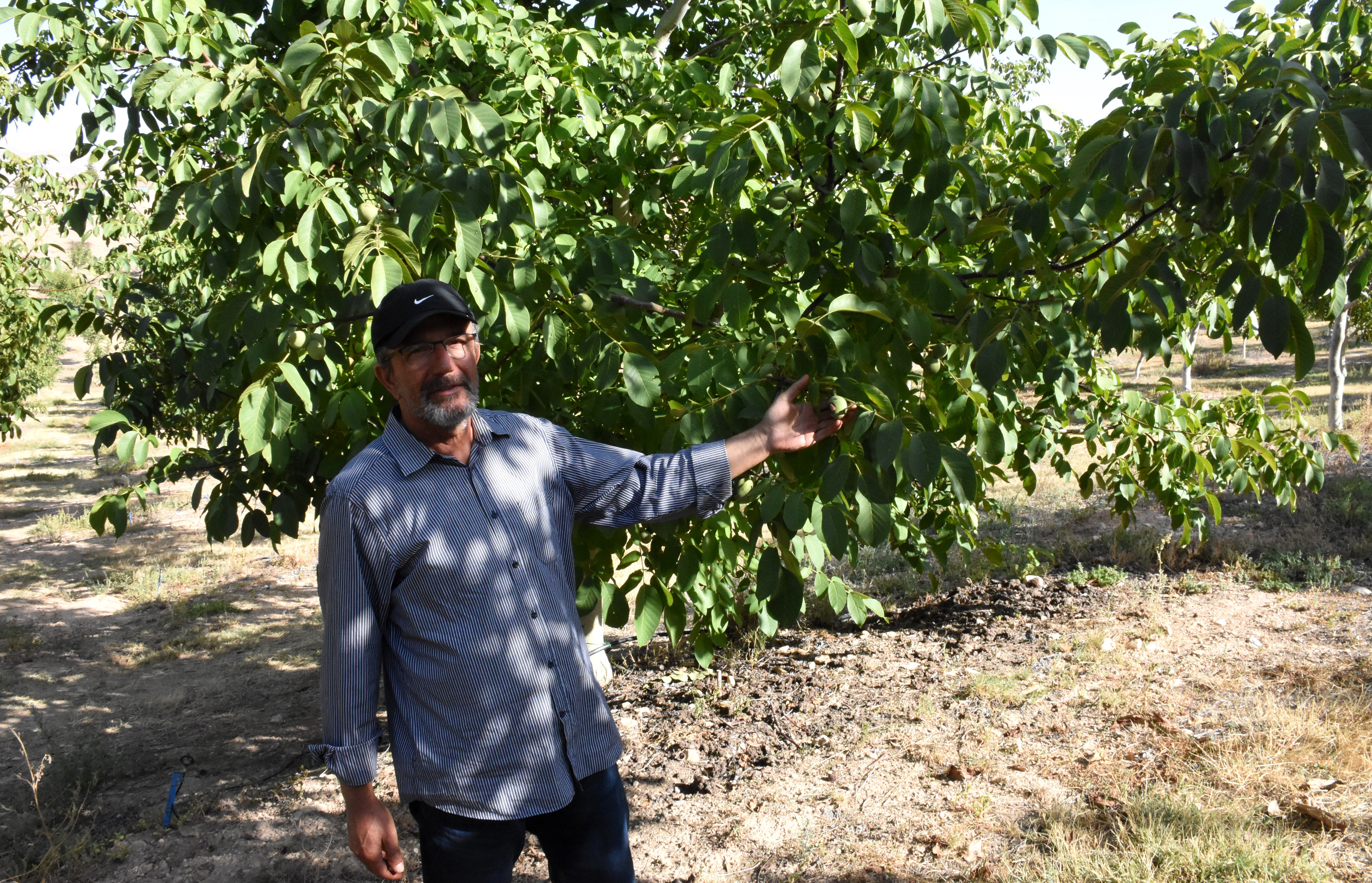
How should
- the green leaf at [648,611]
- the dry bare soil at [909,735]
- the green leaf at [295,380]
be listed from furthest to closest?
the dry bare soil at [909,735], the green leaf at [648,611], the green leaf at [295,380]

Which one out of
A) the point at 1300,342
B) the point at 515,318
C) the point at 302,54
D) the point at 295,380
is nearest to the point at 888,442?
the point at 1300,342

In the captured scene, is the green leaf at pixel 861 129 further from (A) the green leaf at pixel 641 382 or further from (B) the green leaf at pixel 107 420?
(B) the green leaf at pixel 107 420

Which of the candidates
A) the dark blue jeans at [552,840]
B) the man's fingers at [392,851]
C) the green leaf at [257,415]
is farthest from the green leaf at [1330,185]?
the green leaf at [257,415]

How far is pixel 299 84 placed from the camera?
2.18 meters

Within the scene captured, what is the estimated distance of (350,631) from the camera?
1674 millimetres

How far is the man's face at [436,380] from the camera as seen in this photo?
1761 millimetres

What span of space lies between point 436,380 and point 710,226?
61.8 inches

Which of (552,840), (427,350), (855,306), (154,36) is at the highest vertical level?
(154,36)

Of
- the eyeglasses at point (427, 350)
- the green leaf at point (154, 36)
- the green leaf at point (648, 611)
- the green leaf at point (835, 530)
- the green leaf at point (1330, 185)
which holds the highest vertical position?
the green leaf at point (154, 36)

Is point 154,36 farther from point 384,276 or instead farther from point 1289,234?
point 1289,234

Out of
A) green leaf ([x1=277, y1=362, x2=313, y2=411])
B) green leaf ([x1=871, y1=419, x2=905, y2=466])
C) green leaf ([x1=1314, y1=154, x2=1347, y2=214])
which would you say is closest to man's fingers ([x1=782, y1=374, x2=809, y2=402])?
green leaf ([x1=871, y1=419, x2=905, y2=466])

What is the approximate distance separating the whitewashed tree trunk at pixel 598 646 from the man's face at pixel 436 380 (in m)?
2.46

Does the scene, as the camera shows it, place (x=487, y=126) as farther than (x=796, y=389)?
Yes

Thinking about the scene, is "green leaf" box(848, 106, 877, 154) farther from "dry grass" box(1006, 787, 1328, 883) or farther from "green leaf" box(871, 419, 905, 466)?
"dry grass" box(1006, 787, 1328, 883)
